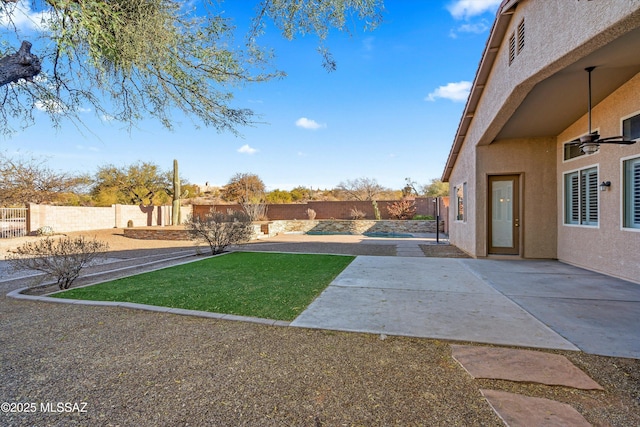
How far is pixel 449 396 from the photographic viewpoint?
2.51m

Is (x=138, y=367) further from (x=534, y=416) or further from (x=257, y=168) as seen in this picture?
(x=257, y=168)

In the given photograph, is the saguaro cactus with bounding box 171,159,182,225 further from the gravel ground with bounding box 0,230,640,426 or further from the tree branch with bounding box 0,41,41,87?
the tree branch with bounding box 0,41,41,87

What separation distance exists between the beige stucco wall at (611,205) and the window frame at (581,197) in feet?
0.46

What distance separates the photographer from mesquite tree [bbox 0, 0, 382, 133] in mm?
3955

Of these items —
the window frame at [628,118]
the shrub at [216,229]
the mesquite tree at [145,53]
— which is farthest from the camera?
the shrub at [216,229]

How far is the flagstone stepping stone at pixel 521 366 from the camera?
2727 mm

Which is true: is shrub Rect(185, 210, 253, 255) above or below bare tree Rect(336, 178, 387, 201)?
below

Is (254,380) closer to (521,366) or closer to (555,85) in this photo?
(521,366)

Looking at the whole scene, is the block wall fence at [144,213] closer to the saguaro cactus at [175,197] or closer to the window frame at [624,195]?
the saguaro cactus at [175,197]

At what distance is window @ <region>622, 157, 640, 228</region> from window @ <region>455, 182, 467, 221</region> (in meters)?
5.16

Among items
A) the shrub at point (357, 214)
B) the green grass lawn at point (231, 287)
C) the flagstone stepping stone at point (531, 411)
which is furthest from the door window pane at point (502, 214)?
the shrub at point (357, 214)

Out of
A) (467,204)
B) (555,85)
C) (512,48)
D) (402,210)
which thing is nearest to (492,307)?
(555,85)

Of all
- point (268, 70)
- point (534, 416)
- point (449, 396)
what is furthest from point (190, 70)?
point (534, 416)

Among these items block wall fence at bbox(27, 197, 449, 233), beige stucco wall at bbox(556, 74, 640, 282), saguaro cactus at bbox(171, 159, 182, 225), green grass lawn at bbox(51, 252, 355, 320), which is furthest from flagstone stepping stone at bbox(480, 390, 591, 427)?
saguaro cactus at bbox(171, 159, 182, 225)
